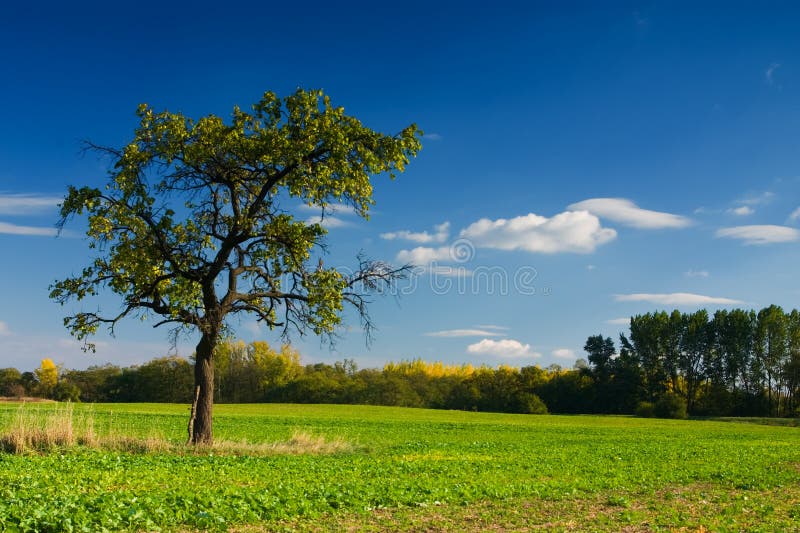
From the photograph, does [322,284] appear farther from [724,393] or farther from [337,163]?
[724,393]

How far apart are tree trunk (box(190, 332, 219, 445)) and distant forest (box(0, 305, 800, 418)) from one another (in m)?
78.8

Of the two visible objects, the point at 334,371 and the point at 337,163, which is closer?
the point at 337,163

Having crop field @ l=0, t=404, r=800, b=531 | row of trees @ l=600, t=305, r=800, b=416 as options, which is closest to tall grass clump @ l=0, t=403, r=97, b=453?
crop field @ l=0, t=404, r=800, b=531

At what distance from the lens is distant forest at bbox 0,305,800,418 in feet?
314

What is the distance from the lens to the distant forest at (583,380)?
95750 millimetres

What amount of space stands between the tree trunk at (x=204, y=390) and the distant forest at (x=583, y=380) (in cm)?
7885

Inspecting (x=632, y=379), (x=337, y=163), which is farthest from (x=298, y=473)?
(x=632, y=379)

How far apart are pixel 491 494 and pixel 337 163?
13.6 metres

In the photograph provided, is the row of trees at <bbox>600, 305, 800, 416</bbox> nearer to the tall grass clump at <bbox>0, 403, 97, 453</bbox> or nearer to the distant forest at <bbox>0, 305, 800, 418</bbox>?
the distant forest at <bbox>0, 305, 800, 418</bbox>

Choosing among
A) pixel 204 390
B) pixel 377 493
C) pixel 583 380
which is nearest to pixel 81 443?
pixel 204 390

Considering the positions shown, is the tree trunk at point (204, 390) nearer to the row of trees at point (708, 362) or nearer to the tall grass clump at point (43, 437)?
the tall grass clump at point (43, 437)

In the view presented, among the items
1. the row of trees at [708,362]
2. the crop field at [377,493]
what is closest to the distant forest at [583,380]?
the row of trees at [708,362]

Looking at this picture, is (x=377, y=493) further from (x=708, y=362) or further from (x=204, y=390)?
(x=708, y=362)

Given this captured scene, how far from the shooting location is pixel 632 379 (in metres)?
100
